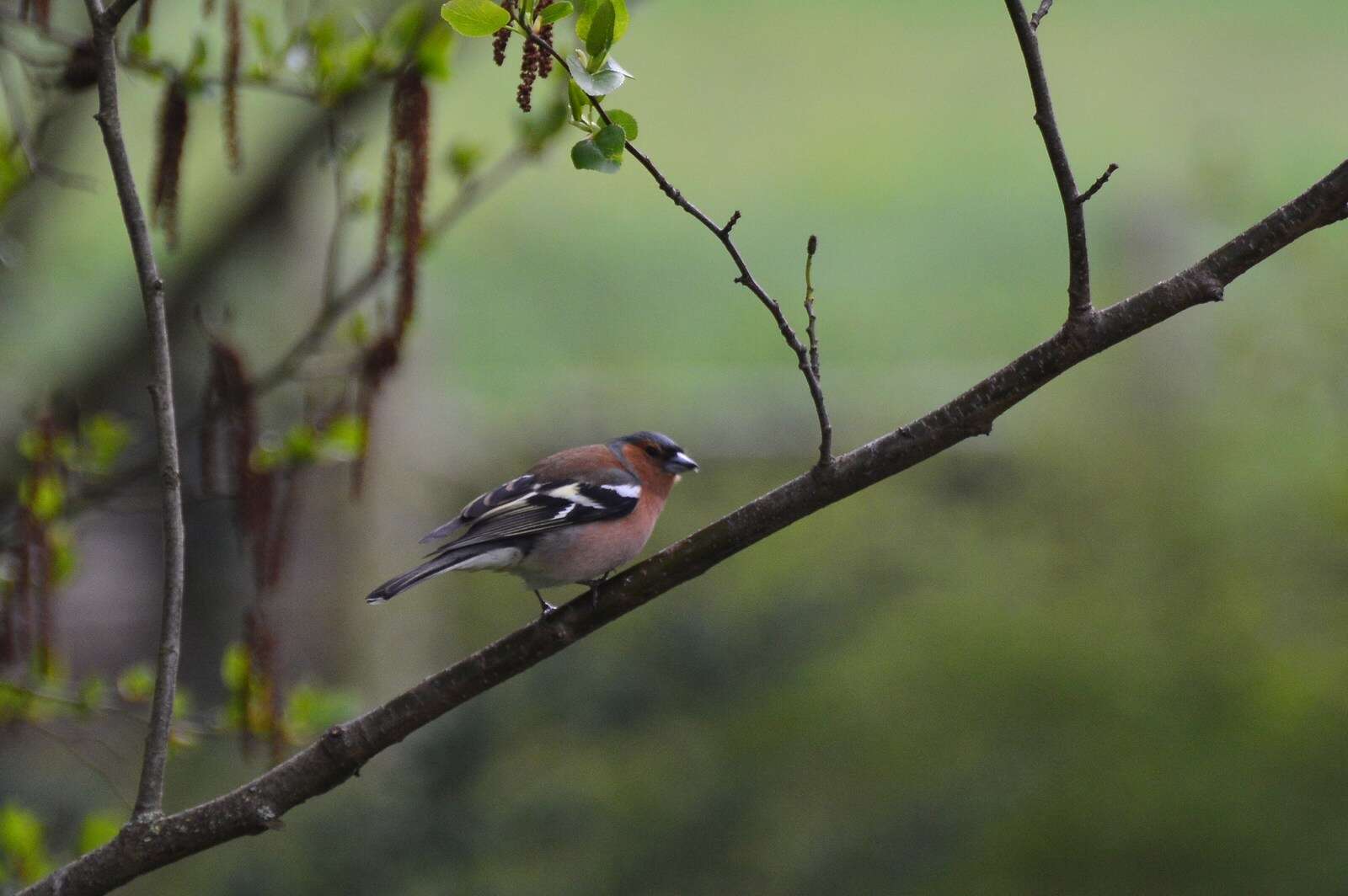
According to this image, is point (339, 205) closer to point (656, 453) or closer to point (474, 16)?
point (656, 453)

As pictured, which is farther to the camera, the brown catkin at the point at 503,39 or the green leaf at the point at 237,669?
the green leaf at the point at 237,669

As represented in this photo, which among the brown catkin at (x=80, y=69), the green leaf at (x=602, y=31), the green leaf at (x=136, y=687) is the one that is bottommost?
the green leaf at (x=602, y=31)

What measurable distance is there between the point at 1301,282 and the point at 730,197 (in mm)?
7460

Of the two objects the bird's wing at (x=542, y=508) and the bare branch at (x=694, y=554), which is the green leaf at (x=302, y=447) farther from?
the bare branch at (x=694, y=554)

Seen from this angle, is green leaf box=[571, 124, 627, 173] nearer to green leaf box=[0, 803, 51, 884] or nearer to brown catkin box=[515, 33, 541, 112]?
brown catkin box=[515, 33, 541, 112]

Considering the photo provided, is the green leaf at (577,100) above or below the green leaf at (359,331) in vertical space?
below

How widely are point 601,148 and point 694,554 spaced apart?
0.56m

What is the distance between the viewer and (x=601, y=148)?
1.67 metres

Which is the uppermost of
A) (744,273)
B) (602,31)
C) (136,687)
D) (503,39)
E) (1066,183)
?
(136,687)

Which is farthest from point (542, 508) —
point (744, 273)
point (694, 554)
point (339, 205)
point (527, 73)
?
point (527, 73)

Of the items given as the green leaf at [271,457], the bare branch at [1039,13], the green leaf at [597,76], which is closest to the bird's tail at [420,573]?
the green leaf at [271,457]

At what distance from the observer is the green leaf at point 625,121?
1.71 m

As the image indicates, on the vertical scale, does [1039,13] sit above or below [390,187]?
below

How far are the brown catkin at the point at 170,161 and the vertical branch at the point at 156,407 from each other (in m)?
0.52
